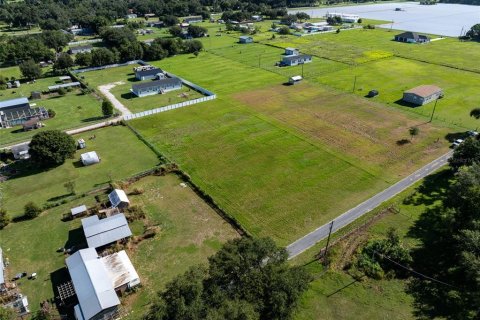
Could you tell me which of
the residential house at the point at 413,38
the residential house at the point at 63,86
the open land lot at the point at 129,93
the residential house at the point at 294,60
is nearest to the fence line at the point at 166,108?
the open land lot at the point at 129,93

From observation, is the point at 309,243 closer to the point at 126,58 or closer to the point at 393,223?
the point at 393,223

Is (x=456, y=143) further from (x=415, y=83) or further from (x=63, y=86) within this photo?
(x=63, y=86)

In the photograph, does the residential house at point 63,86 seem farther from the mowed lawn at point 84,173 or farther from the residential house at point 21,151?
the residential house at point 21,151

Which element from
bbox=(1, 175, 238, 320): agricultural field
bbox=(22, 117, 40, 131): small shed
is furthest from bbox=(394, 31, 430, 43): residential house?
bbox=(22, 117, 40, 131): small shed

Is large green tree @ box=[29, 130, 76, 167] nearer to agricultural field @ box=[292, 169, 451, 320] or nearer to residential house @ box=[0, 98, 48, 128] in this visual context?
residential house @ box=[0, 98, 48, 128]

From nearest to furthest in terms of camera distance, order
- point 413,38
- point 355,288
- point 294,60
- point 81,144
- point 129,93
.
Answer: point 355,288, point 81,144, point 129,93, point 294,60, point 413,38

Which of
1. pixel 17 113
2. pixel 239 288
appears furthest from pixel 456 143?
pixel 17 113
